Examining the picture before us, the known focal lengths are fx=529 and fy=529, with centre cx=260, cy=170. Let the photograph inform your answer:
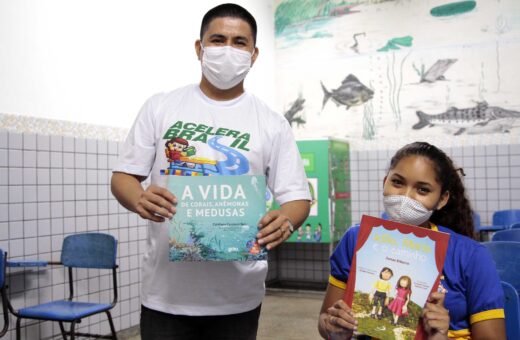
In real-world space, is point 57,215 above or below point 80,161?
below

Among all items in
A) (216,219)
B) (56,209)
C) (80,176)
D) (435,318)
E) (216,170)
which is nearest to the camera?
(435,318)

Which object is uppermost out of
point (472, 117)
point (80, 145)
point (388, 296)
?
point (472, 117)

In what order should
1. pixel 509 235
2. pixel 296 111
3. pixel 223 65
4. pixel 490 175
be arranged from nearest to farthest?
pixel 223 65 → pixel 509 235 → pixel 490 175 → pixel 296 111

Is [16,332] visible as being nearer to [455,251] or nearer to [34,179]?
[34,179]

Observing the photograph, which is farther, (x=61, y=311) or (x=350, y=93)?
(x=350, y=93)

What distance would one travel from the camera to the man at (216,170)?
1.40 meters

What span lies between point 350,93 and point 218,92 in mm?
4625

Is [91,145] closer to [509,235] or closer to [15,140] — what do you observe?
[15,140]

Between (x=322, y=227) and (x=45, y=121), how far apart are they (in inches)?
118

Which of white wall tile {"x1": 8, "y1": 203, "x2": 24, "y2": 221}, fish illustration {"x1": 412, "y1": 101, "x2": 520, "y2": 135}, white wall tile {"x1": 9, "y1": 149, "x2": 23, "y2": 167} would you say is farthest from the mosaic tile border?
fish illustration {"x1": 412, "y1": 101, "x2": 520, "y2": 135}

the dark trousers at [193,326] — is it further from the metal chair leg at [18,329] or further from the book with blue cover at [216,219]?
the metal chair leg at [18,329]

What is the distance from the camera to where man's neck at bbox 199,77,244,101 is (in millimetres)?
1524

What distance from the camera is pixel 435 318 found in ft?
3.92

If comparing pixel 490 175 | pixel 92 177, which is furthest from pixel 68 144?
pixel 490 175
